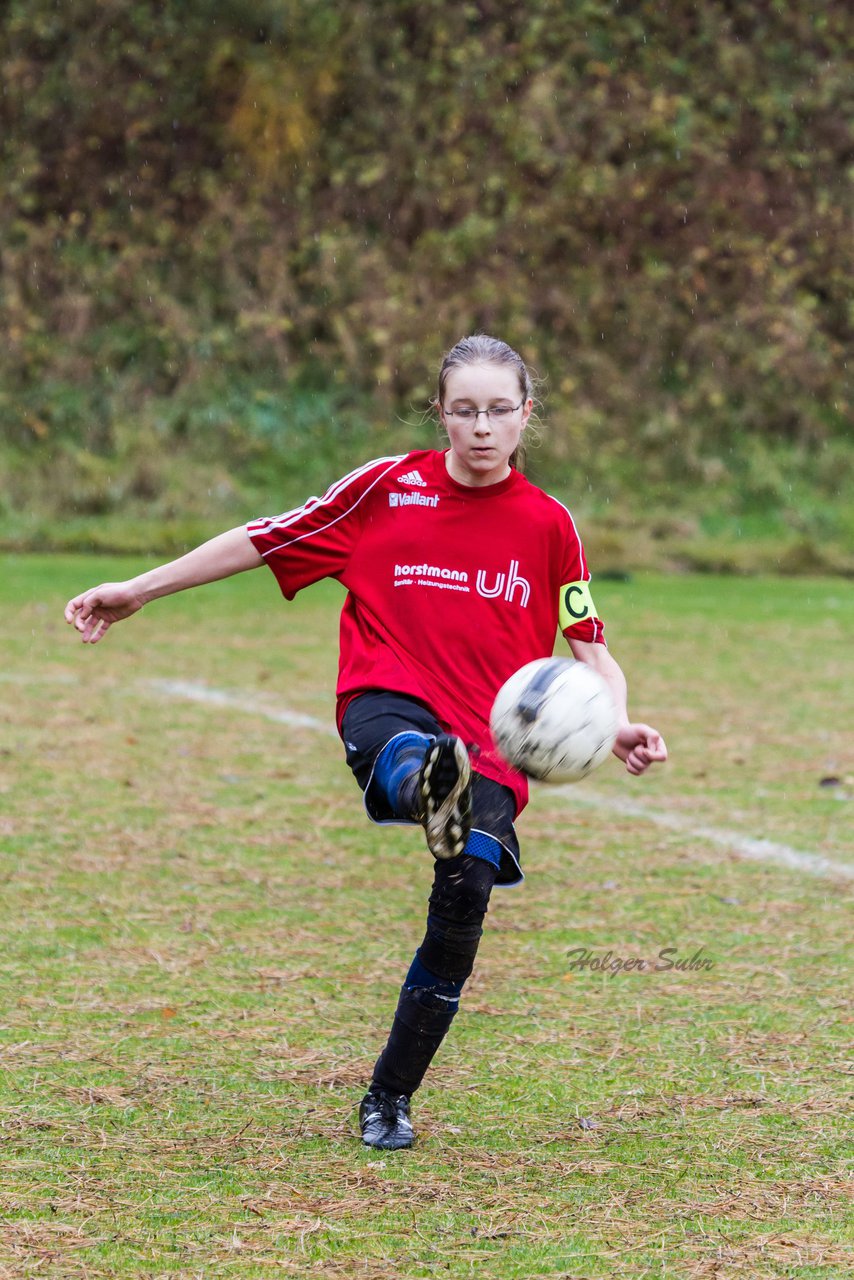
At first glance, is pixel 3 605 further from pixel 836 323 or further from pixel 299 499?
pixel 836 323

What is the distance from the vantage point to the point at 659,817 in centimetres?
664

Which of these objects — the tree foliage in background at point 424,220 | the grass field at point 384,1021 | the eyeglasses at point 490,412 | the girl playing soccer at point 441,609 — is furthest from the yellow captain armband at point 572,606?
the tree foliage in background at point 424,220

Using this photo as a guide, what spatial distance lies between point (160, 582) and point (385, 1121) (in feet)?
4.09

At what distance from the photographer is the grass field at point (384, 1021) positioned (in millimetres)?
2898

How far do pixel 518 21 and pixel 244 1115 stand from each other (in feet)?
65.8

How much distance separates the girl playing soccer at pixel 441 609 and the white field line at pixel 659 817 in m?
2.49

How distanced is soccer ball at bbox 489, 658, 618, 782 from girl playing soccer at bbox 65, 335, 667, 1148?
11 centimetres

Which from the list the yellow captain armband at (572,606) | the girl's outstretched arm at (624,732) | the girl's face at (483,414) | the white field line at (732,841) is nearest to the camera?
the girl's outstretched arm at (624,732)

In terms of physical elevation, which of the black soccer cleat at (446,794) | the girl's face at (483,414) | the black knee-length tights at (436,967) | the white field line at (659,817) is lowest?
the white field line at (659,817)

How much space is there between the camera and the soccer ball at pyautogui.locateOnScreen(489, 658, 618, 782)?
10.8 ft

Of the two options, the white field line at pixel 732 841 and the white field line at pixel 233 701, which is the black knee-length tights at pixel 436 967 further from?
the white field line at pixel 233 701

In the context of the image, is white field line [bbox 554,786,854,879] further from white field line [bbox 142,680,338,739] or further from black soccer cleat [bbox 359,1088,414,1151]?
black soccer cleat [bbox 359,1088,414,1151]

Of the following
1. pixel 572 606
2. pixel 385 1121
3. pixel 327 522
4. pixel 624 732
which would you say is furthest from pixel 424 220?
pixel 385 1121

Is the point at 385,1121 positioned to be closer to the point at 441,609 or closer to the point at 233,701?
the point at 441,609
